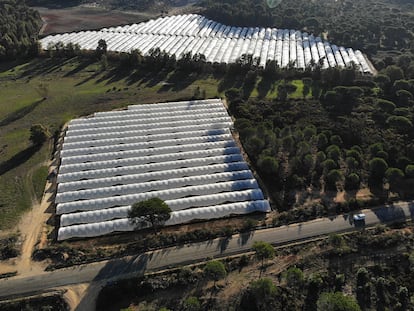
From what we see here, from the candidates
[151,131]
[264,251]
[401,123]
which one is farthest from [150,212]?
[401,123]

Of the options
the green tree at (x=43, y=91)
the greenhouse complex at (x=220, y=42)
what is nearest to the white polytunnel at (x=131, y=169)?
the green tree at (x=43, y=91)

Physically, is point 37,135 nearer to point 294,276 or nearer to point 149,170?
point 149,170

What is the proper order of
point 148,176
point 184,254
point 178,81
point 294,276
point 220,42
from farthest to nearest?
point 220,42
point 178,81
point 148,176
point 184,254
point 294,276

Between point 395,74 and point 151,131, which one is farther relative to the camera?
point 395,74

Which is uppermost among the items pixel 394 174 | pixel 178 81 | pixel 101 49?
pixel 101 49

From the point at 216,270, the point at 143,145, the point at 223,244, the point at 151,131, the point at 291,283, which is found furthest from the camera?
the point at 151,131

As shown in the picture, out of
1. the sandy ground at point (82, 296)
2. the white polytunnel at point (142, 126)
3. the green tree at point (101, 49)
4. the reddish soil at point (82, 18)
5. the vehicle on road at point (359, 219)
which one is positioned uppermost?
the reddish soil at point (82, 18)

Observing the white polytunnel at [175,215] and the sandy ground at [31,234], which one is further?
→ the white polytunnel at [175,215]

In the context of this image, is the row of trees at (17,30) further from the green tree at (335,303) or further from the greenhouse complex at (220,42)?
the green tree at (335,303)
